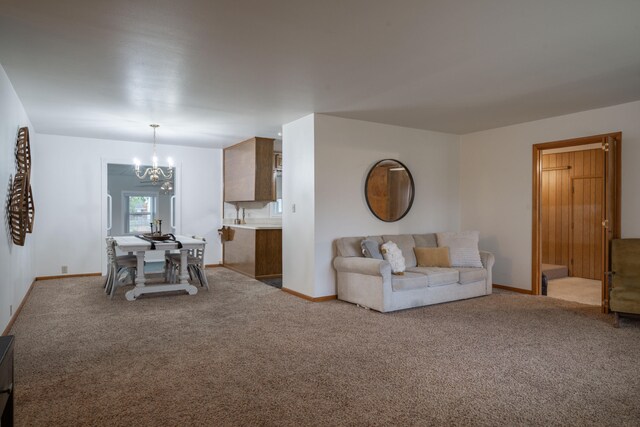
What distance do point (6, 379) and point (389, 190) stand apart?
4943mm

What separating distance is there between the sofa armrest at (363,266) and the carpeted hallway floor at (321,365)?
442mm

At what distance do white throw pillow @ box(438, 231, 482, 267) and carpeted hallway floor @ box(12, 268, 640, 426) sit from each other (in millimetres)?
720

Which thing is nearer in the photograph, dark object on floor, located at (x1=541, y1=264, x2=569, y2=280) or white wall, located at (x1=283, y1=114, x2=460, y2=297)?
white wall, located at (x1=283, y1=114, x2=460, y2=297)

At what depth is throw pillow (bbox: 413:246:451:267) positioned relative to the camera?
211 inches

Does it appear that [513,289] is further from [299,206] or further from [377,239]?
[299,206]

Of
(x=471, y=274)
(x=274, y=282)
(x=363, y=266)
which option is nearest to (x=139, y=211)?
(x=274, y=282)

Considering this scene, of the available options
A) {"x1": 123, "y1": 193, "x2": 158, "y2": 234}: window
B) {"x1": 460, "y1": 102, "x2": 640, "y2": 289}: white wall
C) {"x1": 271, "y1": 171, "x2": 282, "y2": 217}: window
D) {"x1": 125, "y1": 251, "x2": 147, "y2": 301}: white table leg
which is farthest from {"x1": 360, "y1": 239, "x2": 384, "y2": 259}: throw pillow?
{"x1": 123, "y1": 193, "x2": 158, "y2": 234}: window

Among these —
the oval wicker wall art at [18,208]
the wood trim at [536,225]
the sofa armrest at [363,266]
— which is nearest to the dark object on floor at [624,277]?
the wood trim at [536,225]

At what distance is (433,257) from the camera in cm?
539

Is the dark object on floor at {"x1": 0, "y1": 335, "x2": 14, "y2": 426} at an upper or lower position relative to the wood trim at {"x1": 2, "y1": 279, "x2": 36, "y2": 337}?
upper

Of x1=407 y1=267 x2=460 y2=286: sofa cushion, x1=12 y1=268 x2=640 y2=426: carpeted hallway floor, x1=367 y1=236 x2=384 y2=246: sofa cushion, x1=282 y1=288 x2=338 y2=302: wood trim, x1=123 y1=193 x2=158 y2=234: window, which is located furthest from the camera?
x1=123 y1=193 x2=158 y2=234: window

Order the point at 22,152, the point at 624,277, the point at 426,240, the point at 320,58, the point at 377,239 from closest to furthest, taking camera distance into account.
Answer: the point at 320,58
the point at 624,277
the point at 22,152
the point at 377,239
the point at 426,240

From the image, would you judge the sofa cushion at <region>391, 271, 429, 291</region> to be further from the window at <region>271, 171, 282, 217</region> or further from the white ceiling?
the window at <region>271, 171, 282, 217</region>

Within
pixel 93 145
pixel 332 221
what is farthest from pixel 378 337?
pixel 93 145
